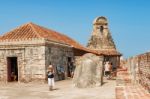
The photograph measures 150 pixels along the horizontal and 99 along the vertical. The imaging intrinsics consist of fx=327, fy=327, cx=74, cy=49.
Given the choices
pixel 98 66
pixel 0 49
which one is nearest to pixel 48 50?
pixel 0 49

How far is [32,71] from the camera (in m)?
21.0

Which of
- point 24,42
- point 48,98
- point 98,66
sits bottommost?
point 48,98

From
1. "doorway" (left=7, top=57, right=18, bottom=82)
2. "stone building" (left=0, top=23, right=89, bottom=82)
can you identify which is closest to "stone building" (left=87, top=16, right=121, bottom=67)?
"stone building" (left=0, top=23, right=89, bottom=82)

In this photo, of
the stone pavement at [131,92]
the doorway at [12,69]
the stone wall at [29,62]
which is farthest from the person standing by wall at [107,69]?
the stone pavement at [131,92]

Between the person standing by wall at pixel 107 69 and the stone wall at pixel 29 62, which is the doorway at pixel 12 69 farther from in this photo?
the person standing by wall at pixel 107 69

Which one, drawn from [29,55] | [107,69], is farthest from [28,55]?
[107,69]

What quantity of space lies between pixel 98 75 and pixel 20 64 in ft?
20.4

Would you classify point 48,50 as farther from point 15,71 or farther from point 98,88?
point 98,88

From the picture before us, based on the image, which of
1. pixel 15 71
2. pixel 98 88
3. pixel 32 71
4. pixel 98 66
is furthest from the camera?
pixel 15 71

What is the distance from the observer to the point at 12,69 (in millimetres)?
23172

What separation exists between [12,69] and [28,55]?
258 centimetres

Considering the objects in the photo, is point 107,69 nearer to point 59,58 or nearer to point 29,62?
point 59,58

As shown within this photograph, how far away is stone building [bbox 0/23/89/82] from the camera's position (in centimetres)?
2090

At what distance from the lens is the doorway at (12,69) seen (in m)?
22.0
